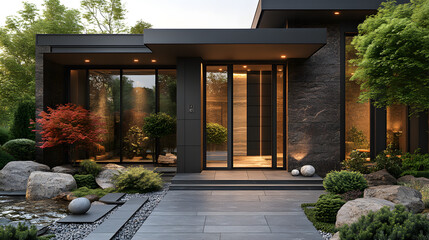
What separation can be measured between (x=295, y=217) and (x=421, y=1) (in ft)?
20.8

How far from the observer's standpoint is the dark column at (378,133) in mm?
10070

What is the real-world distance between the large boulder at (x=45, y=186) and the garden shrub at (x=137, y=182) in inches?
55.3

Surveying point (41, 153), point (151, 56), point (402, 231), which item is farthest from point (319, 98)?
point (41, 153)

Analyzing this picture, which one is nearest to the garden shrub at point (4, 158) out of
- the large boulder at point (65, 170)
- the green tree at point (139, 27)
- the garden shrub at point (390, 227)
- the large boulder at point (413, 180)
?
the large boulder at point (65, 170)

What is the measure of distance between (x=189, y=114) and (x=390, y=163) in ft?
20.5

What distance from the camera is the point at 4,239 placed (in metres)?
3.80

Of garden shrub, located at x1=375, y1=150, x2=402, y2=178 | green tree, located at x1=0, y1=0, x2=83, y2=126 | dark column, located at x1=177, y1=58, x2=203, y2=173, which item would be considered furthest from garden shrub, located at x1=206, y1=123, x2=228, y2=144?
green tree, located at x1=0, y1=0, x2=83, y2=126

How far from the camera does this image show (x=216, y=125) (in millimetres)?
10492

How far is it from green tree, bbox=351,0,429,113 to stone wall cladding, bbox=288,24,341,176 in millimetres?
1804

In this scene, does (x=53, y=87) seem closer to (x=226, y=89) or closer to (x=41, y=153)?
(x=41, y=153)

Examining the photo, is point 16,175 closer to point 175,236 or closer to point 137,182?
point 137,182

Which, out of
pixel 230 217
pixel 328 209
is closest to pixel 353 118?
pixel 328 209

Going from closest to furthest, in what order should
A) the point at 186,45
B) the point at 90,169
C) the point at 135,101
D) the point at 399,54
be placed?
the point at 399,54 → the point at 186,45 → the point at 90,169 → the point at 135,101

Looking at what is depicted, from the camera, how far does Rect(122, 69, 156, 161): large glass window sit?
12.0 m
